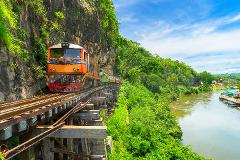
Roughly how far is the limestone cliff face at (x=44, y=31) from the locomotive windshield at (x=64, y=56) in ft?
5.11

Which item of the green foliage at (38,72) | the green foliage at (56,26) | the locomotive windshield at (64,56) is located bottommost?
the green foliage at (38,72)

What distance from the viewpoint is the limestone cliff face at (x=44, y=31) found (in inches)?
683

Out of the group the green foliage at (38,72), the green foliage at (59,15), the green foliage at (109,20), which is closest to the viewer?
the green foliage at (38,72)

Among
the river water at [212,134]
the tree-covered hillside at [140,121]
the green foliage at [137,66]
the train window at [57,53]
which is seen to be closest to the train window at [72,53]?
the train window at [57,53]

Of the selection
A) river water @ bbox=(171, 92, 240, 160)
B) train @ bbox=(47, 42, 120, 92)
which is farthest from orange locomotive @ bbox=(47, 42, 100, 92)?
river water @ bbox=(171, 92, 240, 160)

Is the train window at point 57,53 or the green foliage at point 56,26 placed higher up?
the green foliage at point 56,26

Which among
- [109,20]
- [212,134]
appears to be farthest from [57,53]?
[109,20]

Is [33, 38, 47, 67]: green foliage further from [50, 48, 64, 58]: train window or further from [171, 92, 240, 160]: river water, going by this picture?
[171, 92, 240, 160]: river water

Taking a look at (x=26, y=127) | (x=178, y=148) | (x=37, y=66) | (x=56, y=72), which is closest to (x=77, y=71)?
(x=56, y=72)

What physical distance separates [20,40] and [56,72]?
311 centimetres

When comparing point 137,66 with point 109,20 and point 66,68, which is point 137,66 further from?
point 66,68

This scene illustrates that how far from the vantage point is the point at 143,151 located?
2427 centimetres

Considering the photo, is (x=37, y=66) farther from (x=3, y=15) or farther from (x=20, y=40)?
(x=3, y=15)

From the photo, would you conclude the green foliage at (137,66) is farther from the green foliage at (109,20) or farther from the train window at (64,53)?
the train window at (64,53)
